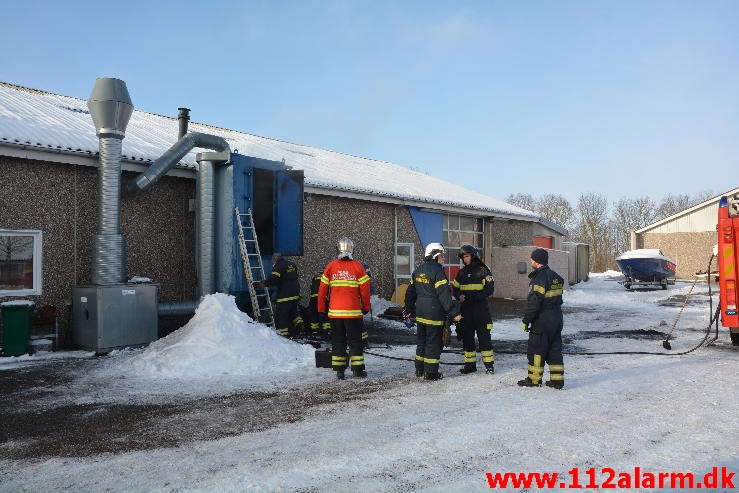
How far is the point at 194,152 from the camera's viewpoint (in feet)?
44.1

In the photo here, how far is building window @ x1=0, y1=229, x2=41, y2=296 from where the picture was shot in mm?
9844

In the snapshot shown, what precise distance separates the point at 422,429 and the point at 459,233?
16941 mm

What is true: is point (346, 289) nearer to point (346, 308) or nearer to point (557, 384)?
point (346, 308)

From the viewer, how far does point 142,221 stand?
11.5 m

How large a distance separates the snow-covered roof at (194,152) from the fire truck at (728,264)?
904 cm

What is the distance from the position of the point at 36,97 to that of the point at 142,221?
239 inches

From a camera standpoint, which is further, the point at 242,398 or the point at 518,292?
the point at 518,292

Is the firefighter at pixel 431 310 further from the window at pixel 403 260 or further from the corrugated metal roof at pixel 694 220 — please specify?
the corrugated metal roof at pixel 694 220

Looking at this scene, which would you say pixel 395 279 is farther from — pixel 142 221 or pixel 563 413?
pixel 563 413

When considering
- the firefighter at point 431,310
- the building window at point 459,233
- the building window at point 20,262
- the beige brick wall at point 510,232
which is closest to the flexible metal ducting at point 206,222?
the building window at point 20,262

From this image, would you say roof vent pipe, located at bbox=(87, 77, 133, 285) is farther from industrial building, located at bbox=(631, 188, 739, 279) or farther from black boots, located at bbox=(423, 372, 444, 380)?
industrial building, located at bbox=(631, 188, 739, 279)

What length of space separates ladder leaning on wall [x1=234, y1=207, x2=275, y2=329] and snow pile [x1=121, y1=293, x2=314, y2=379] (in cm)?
131

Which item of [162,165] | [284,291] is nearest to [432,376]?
[284,291]

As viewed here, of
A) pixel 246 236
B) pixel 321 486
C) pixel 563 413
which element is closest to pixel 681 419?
pixel 563 413
